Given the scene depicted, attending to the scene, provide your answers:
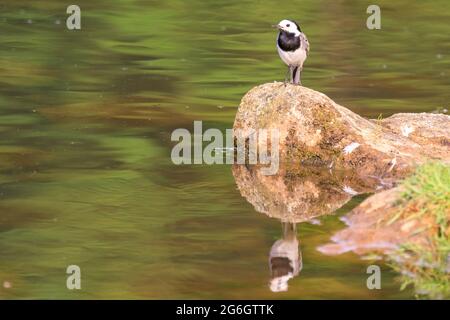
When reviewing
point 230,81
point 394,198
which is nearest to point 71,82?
point 230,81

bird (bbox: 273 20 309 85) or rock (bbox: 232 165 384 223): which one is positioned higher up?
bird (bbox: 273 20 309 85)

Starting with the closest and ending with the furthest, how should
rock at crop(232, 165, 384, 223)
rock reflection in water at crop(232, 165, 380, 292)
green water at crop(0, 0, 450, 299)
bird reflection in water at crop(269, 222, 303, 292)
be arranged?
bird reflection in water at crop(269, 222, 303, 292) < green water at crop(0, 0, 450, 299) < rock reflection in water at crop(232, 165, 380, 292) < rock at crop(232, 165, 384, 223)

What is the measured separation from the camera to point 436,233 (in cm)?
1020

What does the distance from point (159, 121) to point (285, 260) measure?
673 centimetres

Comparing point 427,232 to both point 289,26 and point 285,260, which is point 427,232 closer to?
point 285,260

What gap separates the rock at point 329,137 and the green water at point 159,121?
3.11 ft

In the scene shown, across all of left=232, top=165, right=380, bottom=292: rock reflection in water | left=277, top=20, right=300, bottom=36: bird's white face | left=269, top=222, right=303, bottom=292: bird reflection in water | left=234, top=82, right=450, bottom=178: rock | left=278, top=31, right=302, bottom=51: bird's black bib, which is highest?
left=277, top=20, right=300, bottom=36: bird's white face

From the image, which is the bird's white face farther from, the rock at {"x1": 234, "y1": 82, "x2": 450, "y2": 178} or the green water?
the green water

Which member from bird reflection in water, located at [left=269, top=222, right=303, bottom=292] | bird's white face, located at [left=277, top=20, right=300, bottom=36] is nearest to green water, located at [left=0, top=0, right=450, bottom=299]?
bird reflection in water, located at [left=269, top=222, right=303, bottom=292]

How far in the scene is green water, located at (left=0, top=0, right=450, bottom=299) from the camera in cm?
1019

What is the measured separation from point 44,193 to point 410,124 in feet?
16.5

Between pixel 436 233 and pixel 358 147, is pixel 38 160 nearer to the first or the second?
pixel 358 147

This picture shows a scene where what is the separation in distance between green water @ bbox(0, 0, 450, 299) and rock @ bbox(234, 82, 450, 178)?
0.95 metres
